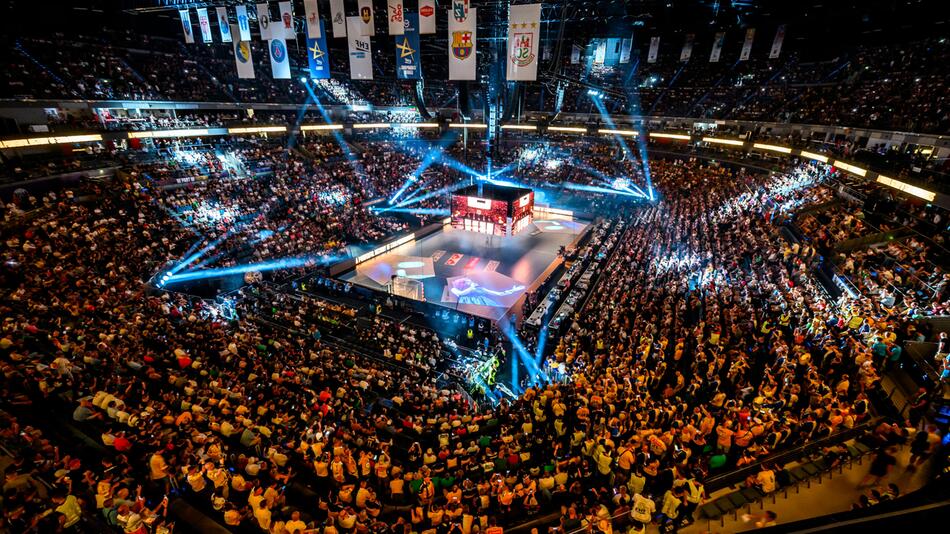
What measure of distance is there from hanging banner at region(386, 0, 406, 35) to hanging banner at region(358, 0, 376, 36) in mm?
631

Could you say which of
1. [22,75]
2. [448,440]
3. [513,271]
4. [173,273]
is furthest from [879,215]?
[22,75]

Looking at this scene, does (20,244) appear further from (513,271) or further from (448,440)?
(513,271)

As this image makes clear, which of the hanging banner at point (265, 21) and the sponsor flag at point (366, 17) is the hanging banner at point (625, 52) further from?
the hanging banner at point (265, 21)

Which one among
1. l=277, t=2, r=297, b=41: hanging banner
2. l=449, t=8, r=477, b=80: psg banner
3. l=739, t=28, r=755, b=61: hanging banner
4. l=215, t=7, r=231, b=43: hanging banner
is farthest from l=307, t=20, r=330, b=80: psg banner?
l=739, t=28, r=755, b=61: hanging banner

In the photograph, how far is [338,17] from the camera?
15219 mm

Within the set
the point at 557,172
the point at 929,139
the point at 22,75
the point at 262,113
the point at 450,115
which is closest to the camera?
the point at 929,139

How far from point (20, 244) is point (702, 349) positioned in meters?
23.0

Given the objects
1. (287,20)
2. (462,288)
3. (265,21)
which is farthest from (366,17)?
(462,288)

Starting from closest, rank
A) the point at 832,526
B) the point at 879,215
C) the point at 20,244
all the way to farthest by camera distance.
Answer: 1. the point at 832,526
2. the point at 20,244
3. the point at 879,215

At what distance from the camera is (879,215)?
17062 millimetres

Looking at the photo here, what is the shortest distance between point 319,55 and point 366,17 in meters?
3.14

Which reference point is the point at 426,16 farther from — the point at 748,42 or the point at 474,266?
the point at 748,42

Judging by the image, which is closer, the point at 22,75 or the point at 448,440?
the point at 448,440

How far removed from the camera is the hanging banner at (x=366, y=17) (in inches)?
572
